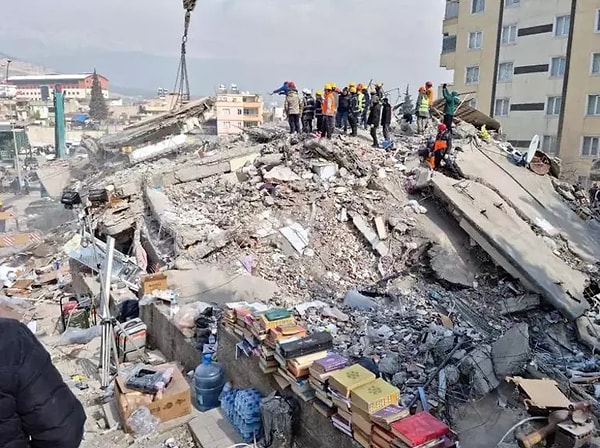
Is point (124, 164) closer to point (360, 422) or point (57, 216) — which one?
point (57, 216)

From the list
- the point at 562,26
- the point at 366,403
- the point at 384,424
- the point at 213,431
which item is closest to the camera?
the point at 384,424

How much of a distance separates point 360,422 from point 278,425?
0.98m

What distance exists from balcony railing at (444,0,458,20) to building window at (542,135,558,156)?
27.6 ft

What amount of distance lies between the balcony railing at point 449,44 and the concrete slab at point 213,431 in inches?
1066

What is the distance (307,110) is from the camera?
12867 millimetres

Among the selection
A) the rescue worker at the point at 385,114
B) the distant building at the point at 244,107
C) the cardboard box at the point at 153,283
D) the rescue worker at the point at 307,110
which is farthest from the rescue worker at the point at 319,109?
the distant building at the point at 244,107

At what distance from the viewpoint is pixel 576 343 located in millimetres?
7246

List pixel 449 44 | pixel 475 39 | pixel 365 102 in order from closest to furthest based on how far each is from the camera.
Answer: pixel 365 102, pixel 475 39, pixel 449 44

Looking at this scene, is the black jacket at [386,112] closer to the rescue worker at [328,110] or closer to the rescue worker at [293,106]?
the rescue worker at [328,110]

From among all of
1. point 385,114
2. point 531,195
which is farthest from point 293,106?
point 531,195

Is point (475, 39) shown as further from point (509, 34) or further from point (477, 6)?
point (509, 34)

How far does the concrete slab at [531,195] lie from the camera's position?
9.84 meters

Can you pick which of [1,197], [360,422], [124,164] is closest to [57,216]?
[124,164]

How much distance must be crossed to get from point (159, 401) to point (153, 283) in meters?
2.72
